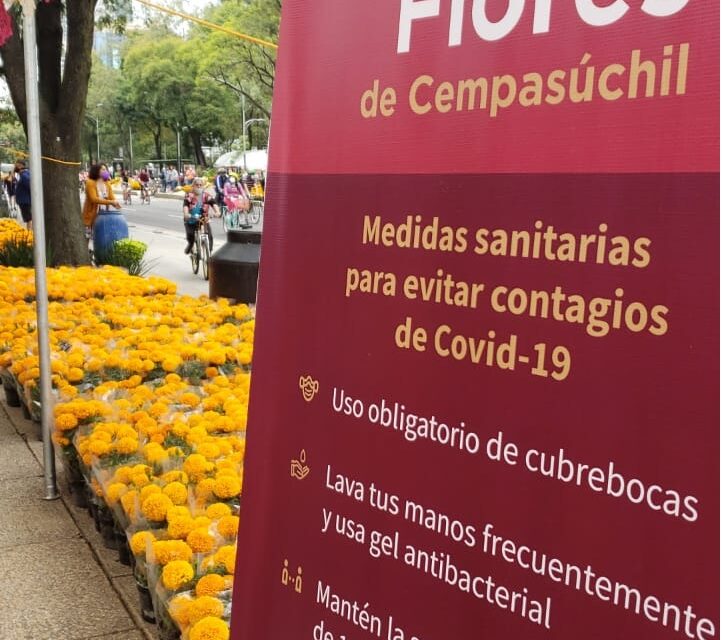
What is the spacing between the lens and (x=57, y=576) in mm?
3660

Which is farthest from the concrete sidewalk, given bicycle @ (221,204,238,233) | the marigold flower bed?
bicycle @ (221,204,238,233)

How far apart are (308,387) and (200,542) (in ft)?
4.35

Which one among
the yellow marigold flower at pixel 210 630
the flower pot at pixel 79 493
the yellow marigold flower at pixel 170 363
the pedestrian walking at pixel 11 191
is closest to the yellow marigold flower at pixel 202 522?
the yellow marigold flower at pixel 210 630

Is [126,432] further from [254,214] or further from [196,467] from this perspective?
[254,214]

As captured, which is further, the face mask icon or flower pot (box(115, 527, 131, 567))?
flower pot (box(115, 527, 131, 567))

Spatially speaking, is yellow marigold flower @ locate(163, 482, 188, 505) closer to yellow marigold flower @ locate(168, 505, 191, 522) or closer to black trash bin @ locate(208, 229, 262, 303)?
yellow marigold flower @ locate(168, 505, 191, 522)

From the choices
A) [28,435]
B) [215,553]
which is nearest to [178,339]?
[28,435]

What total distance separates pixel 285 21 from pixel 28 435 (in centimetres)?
456

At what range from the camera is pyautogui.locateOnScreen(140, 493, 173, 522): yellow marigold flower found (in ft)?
9.85

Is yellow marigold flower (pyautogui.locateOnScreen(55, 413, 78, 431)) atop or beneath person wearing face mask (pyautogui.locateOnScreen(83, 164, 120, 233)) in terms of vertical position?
beneath

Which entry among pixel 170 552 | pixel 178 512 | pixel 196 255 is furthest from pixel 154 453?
pixel 196 255

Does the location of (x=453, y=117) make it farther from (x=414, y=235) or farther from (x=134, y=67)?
(x=134, y=67)

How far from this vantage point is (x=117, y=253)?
11.4 meters

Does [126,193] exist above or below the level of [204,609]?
→ below
